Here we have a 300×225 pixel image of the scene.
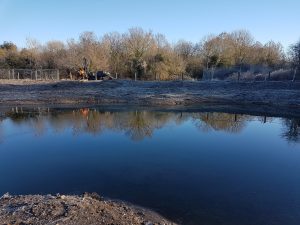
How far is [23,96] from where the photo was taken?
31.7 m

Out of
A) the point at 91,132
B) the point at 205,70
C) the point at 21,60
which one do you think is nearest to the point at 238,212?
the point at 91,132

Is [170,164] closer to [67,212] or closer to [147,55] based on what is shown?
[67,212]

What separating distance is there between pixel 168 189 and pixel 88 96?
23.8 meters

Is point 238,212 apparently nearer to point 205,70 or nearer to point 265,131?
point 265,131

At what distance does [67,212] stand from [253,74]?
1421 inches

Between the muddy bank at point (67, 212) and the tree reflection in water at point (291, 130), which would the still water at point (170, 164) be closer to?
the tree reflection in water at point (291, 130)

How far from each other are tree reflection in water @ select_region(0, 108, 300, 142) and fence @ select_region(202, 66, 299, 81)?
48.4 ft

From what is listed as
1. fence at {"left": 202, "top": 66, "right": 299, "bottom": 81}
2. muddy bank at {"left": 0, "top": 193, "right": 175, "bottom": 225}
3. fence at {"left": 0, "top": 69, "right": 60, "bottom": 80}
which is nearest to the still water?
muddy bank at {"left": 0, "top": 193, "right": 175, "bottom": 225}

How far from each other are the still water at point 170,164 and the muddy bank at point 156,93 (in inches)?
334

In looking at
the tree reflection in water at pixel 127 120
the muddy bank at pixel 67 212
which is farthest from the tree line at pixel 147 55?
the muddy bank at pixel 67 212

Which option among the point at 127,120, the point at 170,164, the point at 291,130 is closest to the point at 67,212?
the point at 170,164

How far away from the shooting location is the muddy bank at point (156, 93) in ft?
93.3

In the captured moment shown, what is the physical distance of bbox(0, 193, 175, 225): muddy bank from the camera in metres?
6.17

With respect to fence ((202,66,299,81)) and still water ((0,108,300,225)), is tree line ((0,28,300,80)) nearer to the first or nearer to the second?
fence ((202,66,299,81))
